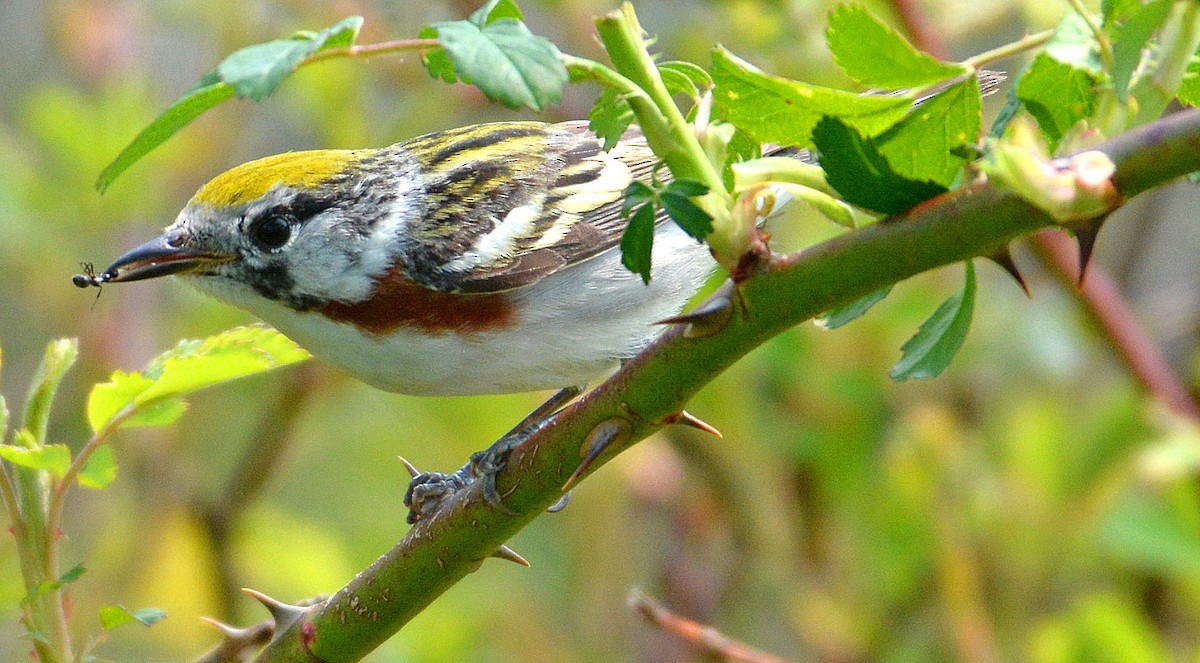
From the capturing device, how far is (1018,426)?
3.52 metres

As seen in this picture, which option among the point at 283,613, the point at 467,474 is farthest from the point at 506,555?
the point at 467,474

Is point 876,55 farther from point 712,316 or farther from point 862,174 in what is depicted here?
point 712,316

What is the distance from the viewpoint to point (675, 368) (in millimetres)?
1242

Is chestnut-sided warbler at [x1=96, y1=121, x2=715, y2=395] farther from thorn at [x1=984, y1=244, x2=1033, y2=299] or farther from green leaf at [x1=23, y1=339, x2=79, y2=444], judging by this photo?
thorn at [x1=984, y1=244, x2=1033, y2=299]

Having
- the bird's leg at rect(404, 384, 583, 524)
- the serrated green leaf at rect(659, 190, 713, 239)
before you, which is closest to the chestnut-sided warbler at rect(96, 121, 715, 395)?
the bird's leg at rect(404, 384, 583, 524)

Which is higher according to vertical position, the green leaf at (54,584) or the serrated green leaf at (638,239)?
the serrated green leaf at (638,239)

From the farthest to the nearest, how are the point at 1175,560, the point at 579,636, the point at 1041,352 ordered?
the point at 579,636, the point at 1041,352, the point at 1175,560

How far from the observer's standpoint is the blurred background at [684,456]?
3.45 metres

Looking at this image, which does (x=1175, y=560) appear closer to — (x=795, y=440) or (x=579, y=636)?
(x=795, y=440)

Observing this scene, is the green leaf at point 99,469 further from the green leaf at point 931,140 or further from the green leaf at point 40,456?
the green leaf at point 931,140

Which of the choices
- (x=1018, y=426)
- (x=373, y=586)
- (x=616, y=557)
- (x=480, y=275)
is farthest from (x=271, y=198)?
(x=1018, y=426)

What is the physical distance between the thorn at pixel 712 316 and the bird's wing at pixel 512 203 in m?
1.29

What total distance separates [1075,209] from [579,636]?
3353mm

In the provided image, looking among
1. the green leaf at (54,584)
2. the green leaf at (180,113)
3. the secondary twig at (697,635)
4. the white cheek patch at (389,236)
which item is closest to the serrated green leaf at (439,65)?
the green leaf at (180,113)
